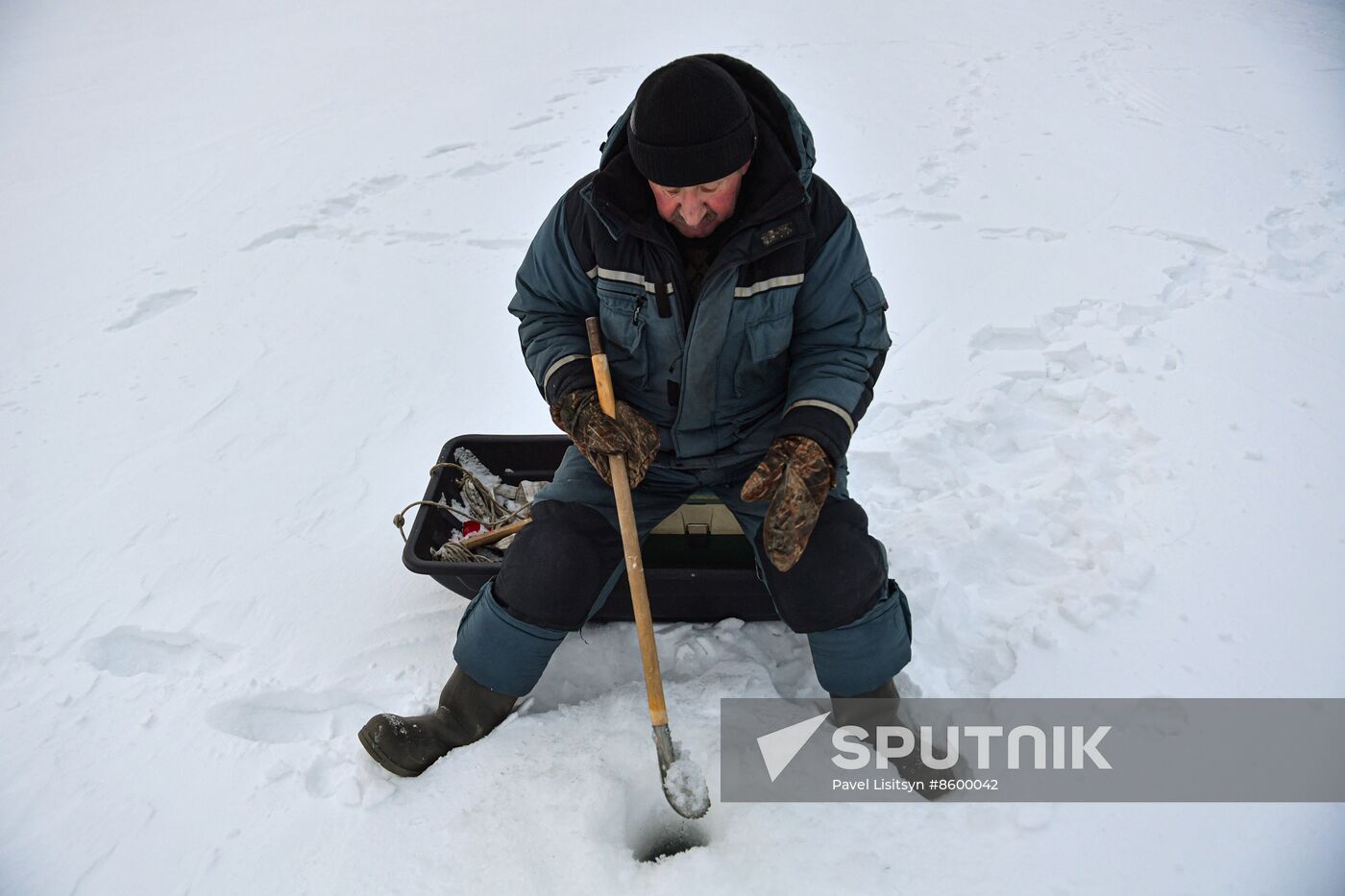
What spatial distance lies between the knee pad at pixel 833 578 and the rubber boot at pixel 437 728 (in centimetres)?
75

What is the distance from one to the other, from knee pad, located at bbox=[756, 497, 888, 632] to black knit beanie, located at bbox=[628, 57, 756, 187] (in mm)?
815

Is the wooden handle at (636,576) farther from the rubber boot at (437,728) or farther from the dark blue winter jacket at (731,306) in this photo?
the rubber boot at (437,728)

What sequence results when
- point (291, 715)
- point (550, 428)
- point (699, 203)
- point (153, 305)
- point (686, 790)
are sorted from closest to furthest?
point (699, 203), point (686, 790), point (291, 715), point (550, 428), point (153, 305)

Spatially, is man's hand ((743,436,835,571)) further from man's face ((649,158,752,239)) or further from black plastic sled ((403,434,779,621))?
man's face ((649,158,752,239))

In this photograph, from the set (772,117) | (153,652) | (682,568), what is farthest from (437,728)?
(772,117)

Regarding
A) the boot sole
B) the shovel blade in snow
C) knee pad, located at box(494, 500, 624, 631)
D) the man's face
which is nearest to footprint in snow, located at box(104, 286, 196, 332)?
the boot sole

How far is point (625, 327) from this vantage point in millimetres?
1985

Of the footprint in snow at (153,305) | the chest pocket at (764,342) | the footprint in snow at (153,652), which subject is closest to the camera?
the chest pocket at (764,342)

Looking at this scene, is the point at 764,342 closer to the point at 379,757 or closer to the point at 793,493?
the point at 793,493

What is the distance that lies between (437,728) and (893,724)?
1.10 metres

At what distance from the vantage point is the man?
6.07 feet

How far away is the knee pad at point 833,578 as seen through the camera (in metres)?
1.91

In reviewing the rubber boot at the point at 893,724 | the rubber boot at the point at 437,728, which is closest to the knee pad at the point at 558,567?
the rubber boot at the point at 437,728
